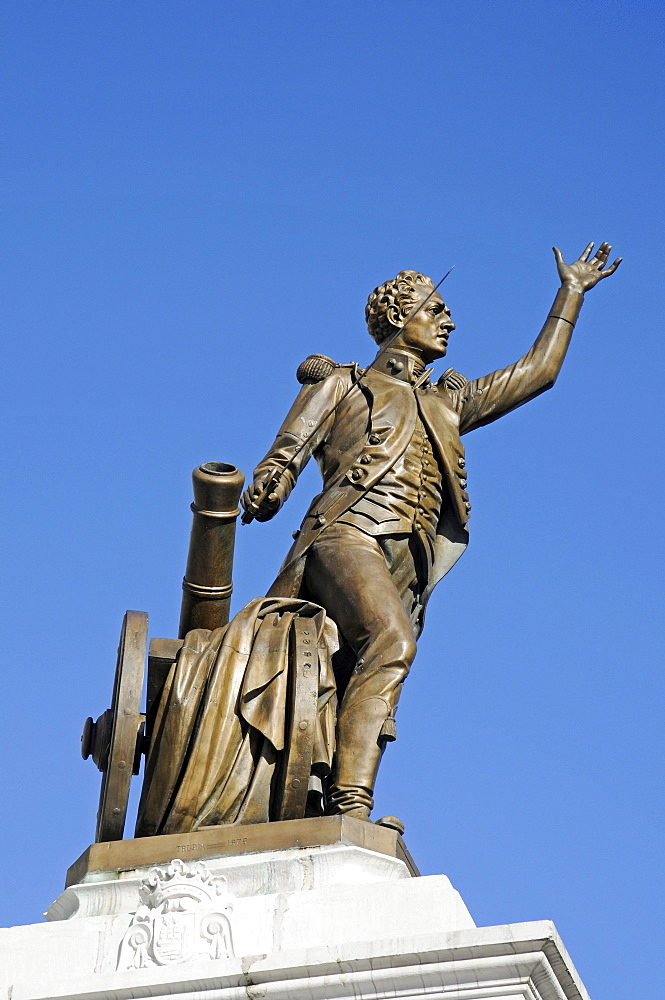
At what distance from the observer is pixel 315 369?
9539 mm

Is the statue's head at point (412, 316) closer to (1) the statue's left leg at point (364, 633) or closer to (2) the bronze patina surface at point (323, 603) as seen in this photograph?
(2) the bronze patina surface at point (323, 603)

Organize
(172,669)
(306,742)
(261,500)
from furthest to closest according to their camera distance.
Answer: (261,500) → (172,669) → (306,742)

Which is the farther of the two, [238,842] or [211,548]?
[211,548]

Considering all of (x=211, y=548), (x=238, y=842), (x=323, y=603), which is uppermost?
(x=211, y=548)

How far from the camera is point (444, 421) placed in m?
9.49

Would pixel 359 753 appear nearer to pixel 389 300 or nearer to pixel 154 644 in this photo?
pixel 154 644

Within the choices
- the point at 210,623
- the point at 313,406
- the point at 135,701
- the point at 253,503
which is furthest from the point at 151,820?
the point at 313,406

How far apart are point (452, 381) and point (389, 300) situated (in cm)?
59

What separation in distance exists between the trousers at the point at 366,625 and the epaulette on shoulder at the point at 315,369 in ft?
3.31

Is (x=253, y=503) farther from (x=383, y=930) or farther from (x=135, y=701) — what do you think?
(x=383, y=930)

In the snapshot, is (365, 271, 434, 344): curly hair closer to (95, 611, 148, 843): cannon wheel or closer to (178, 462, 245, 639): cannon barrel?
(178, 462, 245, 639): cannon barrel

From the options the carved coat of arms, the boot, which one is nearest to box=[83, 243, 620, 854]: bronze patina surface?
the boot

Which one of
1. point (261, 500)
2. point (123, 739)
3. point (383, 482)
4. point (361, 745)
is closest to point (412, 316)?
point (383, 482)

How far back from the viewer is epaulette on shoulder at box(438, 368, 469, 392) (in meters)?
9.77
